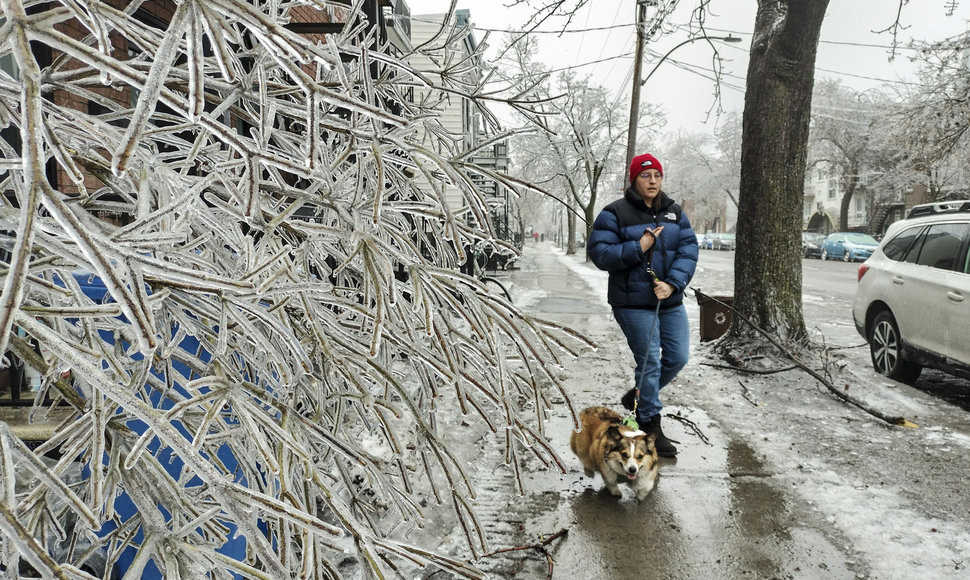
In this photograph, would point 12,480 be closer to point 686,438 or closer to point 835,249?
point 686,438

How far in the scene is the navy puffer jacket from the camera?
405 centimetres

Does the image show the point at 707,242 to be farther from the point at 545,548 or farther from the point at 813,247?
the point at 545,548

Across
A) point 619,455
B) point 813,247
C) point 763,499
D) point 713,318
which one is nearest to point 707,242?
point 813,247

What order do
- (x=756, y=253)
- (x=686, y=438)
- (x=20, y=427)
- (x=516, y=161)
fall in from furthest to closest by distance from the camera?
(x=516, y=161) → (x=756, y=253) → (x=686, y=438) → (x=20, y=427)

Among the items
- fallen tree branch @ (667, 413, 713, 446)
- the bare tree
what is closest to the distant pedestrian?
fallen tree branch @ (667, 413, 713, 446)

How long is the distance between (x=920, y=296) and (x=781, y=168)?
1.91 meters

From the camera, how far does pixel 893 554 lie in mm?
2848

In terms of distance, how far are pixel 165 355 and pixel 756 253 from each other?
22.2ft

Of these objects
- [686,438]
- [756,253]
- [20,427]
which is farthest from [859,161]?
[20,427]

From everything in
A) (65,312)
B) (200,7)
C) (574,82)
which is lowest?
(65,312)

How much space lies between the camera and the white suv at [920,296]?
5375 mm

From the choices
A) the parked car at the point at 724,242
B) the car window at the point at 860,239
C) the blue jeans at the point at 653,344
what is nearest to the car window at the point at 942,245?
the blue jeans at the point at 653,344

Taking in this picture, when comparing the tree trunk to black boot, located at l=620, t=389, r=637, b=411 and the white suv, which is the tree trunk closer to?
the white suv

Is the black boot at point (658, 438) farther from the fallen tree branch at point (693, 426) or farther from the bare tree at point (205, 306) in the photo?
the bare tree at point (205, 306)
